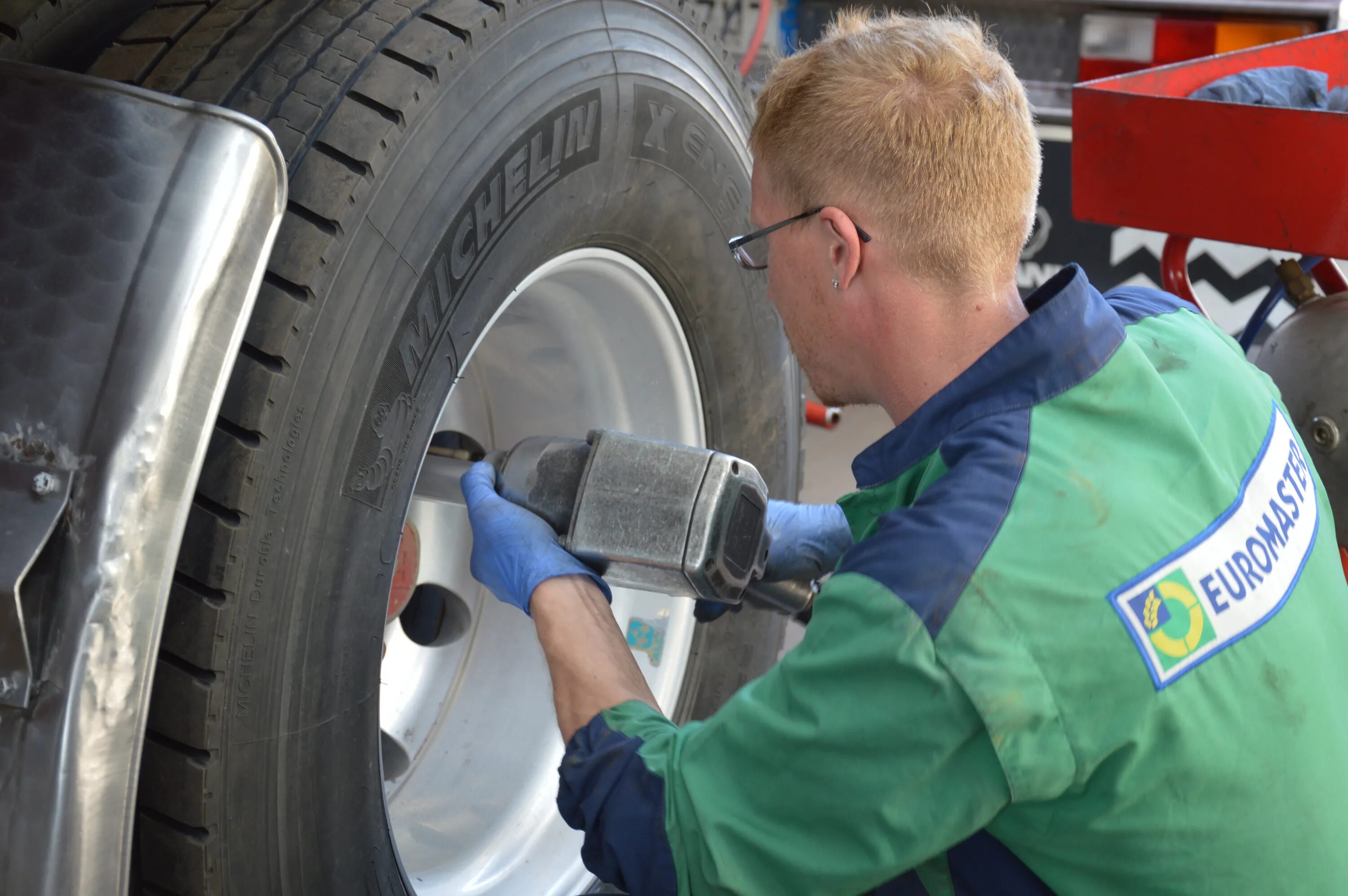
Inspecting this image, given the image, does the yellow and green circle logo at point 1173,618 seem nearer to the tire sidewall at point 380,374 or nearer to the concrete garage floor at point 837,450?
the tire sidewall at point 380,374

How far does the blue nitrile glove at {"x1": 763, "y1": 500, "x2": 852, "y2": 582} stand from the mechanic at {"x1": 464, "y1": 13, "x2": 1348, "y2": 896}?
36 centimetres

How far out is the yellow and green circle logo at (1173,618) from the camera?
3.42ft

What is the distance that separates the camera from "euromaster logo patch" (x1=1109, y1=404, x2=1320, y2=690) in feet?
3.42

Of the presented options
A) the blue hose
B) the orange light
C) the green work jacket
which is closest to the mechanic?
the green work jacket

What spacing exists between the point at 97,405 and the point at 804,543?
1.00 meters

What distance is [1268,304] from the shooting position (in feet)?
7.40

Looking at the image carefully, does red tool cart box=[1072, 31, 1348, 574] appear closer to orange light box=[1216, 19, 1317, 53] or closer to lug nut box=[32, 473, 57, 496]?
orange light box=[1216, 19, 1317, 53]

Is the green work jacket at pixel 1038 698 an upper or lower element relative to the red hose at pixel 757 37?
lower

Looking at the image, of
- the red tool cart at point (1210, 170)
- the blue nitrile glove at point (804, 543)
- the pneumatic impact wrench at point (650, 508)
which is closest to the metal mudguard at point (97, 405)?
the pneumatic impact wrench at point (650, 508)

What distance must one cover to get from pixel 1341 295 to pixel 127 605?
1.94 metres

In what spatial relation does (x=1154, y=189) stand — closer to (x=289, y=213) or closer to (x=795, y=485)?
(x=795, y=485)

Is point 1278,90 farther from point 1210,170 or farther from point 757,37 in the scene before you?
point 757,37

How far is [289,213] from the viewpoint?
1.13 metres

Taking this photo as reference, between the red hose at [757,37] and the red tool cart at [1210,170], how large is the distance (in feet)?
3.31
